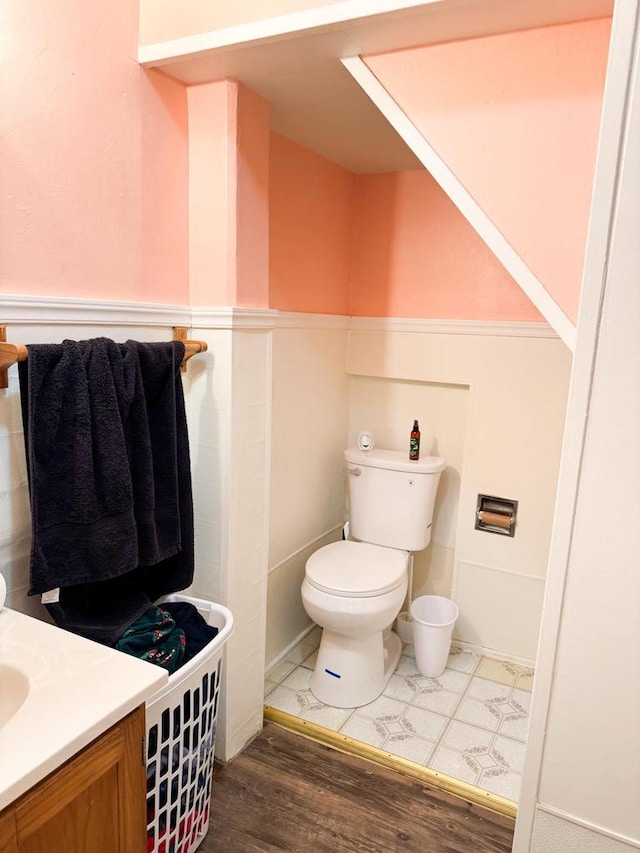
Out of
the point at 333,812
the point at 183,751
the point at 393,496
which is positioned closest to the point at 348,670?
the point at 333,812

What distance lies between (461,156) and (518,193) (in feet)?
0.56

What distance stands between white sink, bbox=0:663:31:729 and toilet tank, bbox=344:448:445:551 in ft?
5.32

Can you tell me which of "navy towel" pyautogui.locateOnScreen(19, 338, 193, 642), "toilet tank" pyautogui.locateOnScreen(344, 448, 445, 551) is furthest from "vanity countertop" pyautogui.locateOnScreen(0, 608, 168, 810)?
"toilet tank" pyautogui.locateOnScreen(344, 448, 445, 551)

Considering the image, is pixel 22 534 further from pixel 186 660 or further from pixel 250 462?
pixel 250 462

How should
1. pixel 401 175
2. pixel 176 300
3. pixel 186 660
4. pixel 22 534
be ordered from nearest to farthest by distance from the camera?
1. pixel 22 534
2. pixel 186 660
3. pixel 176 300
4. pixel 401 175

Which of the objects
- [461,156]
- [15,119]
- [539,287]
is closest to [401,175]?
[461,156]

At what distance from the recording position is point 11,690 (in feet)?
3.48

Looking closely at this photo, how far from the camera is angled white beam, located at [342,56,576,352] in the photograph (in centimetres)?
135

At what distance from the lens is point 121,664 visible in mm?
1090

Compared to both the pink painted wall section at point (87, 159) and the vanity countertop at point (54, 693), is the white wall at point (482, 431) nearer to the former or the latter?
the pink painted wall section at point (87, 159)

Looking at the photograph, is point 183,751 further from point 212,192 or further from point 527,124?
point 527,124

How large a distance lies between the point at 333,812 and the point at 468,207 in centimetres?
173

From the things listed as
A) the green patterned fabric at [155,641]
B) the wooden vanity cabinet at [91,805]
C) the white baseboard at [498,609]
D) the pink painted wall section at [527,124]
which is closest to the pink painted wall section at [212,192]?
the pink painted wall section at [527,124]

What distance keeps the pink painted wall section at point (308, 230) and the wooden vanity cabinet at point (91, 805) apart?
1.54 meters
